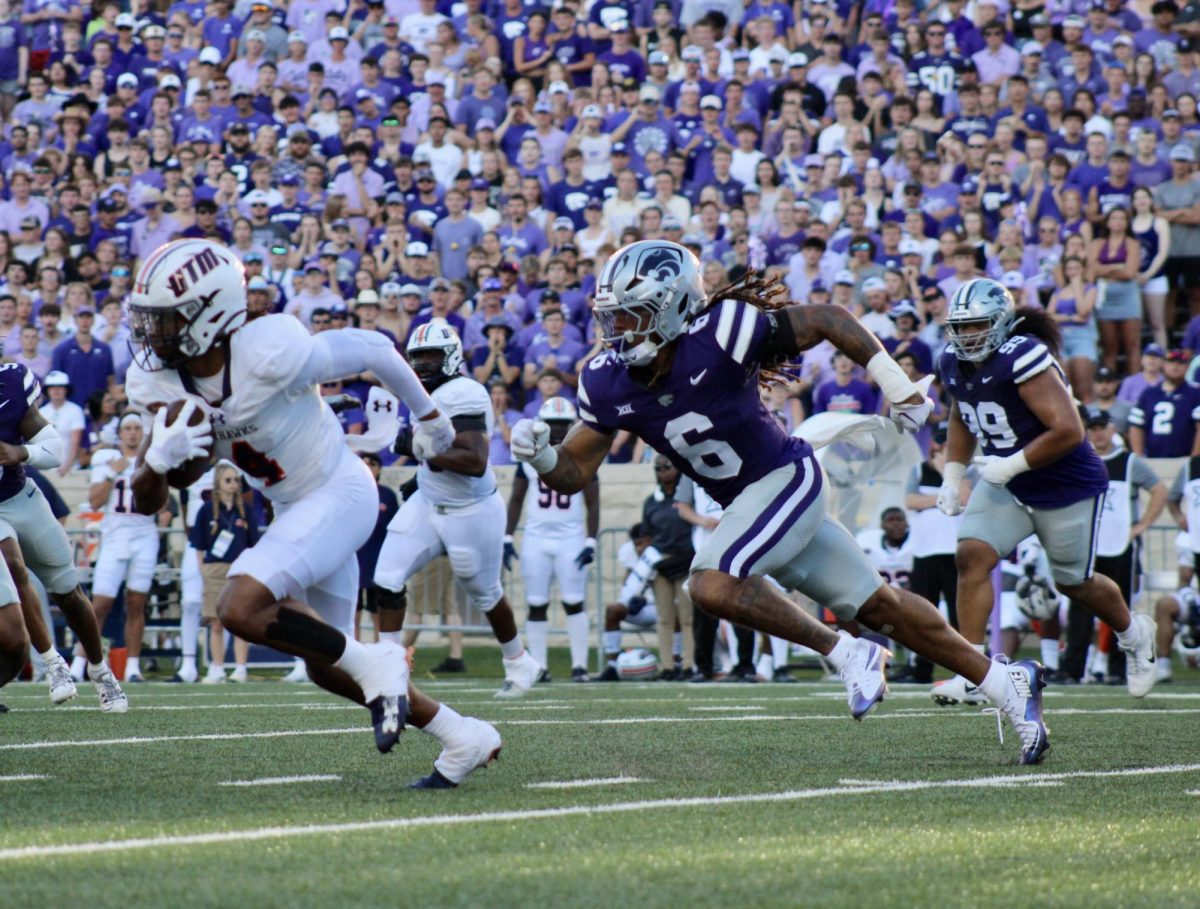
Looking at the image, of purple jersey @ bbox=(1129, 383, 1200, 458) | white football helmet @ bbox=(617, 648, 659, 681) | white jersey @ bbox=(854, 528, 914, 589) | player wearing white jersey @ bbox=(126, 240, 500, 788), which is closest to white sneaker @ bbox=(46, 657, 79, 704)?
player wearing white jersey @ bbox=(126, 240, 500, 788)

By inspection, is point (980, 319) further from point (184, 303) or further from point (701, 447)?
point (184, 303)

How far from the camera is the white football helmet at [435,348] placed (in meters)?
9.18

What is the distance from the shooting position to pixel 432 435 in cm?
541

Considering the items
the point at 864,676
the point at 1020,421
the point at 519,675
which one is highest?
the point at 1020,421

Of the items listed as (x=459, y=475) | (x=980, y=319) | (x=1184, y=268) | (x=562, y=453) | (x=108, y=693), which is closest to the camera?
(x=562, y=453)

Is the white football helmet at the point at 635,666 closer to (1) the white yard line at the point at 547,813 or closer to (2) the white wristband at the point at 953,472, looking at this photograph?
(2) the white wristband at the point at 953,472

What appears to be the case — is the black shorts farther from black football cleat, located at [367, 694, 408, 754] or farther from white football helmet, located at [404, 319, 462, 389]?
black football cleat, located at [367, 694, 408, 754]

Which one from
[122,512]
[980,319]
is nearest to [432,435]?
[980,319]

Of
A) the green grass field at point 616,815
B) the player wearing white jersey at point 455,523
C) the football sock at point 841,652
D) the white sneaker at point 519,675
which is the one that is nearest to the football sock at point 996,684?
the green grass field at point 616,815

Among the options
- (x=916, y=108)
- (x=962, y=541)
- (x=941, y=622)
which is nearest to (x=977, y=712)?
(x=962, y=541)

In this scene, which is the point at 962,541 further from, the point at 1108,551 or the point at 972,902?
the point at 972,902

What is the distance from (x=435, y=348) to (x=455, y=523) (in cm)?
96

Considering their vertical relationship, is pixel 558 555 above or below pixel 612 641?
above

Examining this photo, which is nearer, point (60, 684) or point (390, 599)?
point (60, 684)
